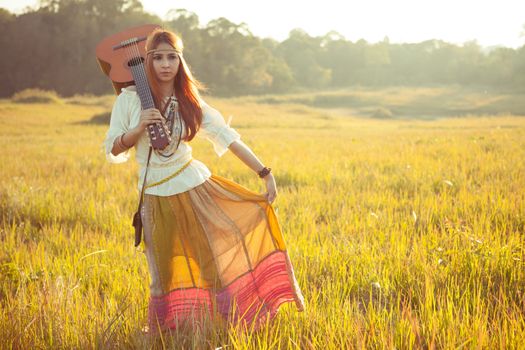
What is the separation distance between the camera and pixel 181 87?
6.81ft

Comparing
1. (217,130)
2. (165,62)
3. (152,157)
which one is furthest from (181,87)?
(152,157)

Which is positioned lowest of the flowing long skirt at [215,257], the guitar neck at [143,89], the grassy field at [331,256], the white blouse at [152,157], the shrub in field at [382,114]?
the shrub in field at [382,114]

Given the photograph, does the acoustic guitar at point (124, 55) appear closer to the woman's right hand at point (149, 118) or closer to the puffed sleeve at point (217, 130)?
the woman's right hand at point (149, 118)

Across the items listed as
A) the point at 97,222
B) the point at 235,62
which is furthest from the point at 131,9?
the point at 97,222

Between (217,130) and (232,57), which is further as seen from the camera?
(232,57)

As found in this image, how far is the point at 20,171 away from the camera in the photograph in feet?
21.1

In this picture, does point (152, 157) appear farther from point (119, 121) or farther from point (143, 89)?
point (143, 89)

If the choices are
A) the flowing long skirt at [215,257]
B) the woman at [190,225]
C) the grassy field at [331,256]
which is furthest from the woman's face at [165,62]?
the grassy field at [331,256]

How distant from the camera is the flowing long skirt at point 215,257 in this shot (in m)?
1.93

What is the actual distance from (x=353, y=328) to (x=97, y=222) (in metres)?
2.84

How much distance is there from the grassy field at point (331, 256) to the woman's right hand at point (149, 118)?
852 millimetres

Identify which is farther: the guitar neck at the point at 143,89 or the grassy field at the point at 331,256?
the guitar neck at the point at 143,89

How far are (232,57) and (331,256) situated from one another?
50.7m

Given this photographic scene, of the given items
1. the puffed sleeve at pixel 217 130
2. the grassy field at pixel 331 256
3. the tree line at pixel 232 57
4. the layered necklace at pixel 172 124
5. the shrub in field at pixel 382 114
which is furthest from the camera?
the tree line at pixel 232 57
